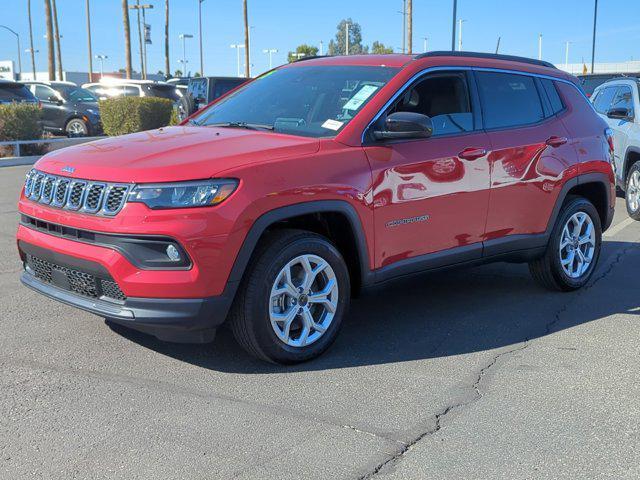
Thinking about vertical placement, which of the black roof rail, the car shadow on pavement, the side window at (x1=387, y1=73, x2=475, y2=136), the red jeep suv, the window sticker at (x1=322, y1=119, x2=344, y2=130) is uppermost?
the black roof rail

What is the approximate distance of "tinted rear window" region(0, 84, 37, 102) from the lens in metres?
18.7

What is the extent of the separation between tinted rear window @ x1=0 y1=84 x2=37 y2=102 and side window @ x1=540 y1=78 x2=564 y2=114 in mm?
15743

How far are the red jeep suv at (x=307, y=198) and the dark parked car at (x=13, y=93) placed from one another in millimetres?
15066

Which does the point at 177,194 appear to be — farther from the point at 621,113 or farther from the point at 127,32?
the point at 127,32

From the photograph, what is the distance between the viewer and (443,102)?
5188 mm

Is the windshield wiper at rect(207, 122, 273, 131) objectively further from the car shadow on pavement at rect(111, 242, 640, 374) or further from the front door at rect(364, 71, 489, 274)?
the car shadow on pavement at rect(111, 242, 640, 374)

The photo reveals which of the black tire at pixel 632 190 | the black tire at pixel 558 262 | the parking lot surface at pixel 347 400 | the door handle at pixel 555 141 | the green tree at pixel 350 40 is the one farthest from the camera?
the green tree at pixel 350 40

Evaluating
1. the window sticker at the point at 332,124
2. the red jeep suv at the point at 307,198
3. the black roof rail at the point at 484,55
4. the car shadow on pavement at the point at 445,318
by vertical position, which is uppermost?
the black roof rail at the point at 484,55

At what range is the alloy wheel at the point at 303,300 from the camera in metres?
4.18

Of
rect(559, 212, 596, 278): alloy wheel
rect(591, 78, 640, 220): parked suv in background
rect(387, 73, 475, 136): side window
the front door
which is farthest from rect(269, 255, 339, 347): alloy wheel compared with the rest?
rect(591, 78, 640, 220): parked suv in background

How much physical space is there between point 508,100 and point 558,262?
1.38 meters

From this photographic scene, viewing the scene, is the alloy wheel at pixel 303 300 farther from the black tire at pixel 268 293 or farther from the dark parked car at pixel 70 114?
the dark parked car at pixel 70 114

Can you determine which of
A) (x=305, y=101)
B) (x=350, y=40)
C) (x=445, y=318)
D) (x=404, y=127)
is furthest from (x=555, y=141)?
(x=350, y=40)

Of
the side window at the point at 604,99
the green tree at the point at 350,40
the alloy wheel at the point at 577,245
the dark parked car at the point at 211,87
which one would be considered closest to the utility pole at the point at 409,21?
the dark parked car at the point at 211,87
